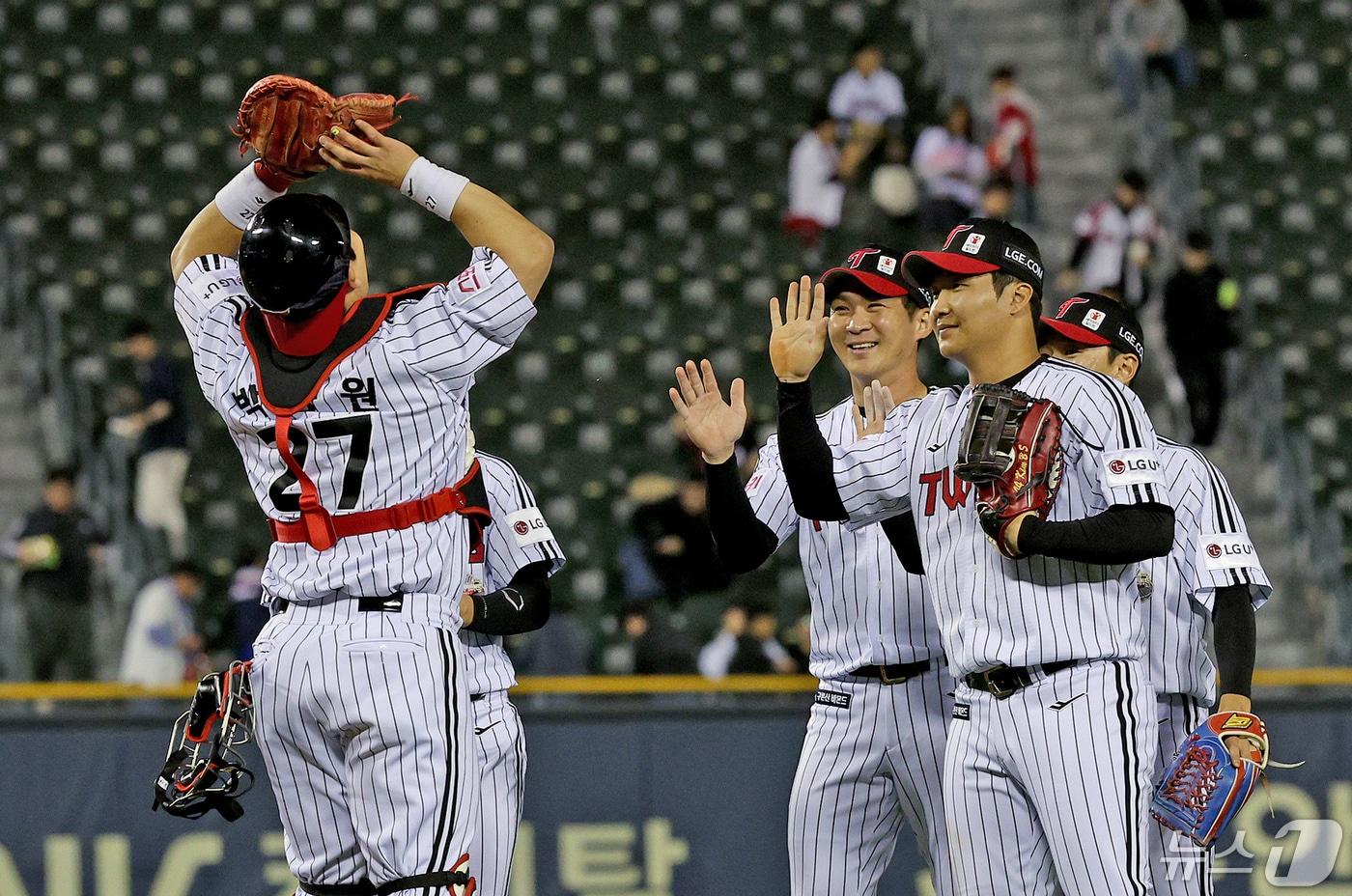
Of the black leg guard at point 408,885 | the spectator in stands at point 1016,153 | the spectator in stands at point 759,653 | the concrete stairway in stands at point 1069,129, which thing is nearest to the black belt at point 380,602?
the black leg guard at point 408,885

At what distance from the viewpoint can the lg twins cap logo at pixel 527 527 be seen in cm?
527

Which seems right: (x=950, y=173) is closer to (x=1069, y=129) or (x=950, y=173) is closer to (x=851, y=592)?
(x=1069, y=129)

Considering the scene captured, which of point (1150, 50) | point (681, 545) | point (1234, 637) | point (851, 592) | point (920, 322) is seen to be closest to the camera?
point (1234, 637)

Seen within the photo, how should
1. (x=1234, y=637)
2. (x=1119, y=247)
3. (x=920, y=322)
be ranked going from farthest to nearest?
1. (x=1119, y=247)
2. (x=920, y=322)
3. (x=1234, y=637)

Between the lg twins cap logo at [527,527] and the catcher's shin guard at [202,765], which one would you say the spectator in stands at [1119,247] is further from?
the catcher's shin guard at [202,765]

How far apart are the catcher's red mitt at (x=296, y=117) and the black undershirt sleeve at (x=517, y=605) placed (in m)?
1.21

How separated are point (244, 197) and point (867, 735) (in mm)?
2050

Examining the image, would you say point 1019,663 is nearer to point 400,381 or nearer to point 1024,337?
point 1024,337

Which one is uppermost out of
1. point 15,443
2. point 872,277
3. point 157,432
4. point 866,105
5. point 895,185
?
point 866,105

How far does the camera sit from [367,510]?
4180mm

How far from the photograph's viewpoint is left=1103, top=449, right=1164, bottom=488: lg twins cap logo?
165 inches

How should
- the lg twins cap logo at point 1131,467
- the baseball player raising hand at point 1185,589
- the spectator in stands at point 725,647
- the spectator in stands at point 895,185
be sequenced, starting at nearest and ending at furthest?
the lg twins cap logo at point 1131,467, the baseball player raising hand at point 1185,589, the spectator in stands at point 725,647, the spectator in stands at point 895,185

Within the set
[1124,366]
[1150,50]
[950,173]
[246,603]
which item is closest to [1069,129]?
[1150,50]

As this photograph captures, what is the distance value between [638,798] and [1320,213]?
8.59 metres
